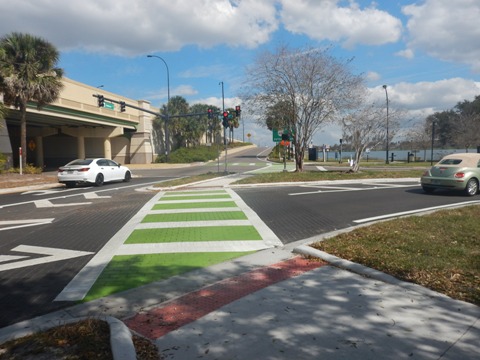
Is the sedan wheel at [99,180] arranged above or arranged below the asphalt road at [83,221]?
above

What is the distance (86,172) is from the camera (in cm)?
1858

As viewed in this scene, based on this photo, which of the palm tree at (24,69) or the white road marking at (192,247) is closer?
the white road marking at (192,247)

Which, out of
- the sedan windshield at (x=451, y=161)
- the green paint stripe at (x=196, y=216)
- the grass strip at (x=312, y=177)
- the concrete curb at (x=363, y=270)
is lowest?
the green paint stripe at (x=196, y=216)

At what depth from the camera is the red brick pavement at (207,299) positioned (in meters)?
3.87

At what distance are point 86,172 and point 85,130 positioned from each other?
31.7m

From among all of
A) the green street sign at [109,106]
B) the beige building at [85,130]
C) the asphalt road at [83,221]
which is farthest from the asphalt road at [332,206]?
the green street sign at [109,106]

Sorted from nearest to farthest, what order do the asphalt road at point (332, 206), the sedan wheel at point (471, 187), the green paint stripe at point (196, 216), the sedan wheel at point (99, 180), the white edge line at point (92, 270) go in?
the white edge line at point (92, 270) < the asphalt road at point (332, 206) < the green paint stripe at point (196, 216) < the sedan wheel at point (471, 187) < the sedan wheel at point (99, 180)

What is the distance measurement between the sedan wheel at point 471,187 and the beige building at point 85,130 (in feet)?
100

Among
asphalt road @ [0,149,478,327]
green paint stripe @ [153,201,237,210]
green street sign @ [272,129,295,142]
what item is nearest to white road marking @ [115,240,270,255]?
asphalt road @ [0,149,478,327]

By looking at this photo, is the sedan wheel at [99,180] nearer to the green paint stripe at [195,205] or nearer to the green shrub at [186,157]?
the green paint stripe at [195,205]

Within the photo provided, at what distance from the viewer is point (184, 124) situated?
2318 inches

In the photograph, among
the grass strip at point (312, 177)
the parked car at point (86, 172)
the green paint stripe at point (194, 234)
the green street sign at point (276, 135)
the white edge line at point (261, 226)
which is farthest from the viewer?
the green street sign at point (276, 135)

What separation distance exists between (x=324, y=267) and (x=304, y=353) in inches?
94.9

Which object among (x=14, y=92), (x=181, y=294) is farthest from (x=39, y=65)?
(x=181, y=294)
